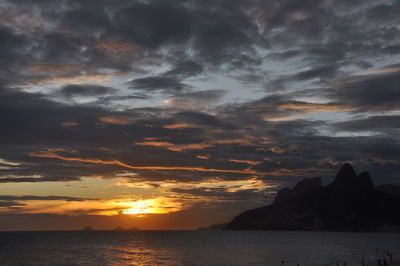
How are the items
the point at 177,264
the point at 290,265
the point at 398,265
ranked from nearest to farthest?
1. the point at 398,265
2. the point at 290,265
3. the point at 177,264

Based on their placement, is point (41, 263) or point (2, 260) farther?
point (2, 260)

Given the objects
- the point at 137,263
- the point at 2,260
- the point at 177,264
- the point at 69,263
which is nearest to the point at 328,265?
the point at 177,264

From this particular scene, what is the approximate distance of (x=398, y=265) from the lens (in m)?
79.8

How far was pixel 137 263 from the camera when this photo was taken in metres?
115

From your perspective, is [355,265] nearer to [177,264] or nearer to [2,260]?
[177,264]

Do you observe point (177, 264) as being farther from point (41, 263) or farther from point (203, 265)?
point (41, 263)

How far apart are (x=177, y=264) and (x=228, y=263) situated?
1376 cm

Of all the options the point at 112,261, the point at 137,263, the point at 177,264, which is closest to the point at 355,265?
the point at 177,264

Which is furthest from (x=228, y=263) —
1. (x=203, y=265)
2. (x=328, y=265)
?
(x=328, y=265)

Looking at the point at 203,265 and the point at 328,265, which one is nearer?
the point at 328,265

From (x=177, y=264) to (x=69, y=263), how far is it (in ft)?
100.0

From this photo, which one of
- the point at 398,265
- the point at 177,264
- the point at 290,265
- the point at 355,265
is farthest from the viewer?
the point at 177,264

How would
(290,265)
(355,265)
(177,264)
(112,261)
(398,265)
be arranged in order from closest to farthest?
(398,265) → (355,265) → (290,265) → (177,264) → (112,261)

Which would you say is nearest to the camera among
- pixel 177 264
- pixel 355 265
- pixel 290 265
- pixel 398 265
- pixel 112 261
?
pixel 398 265
